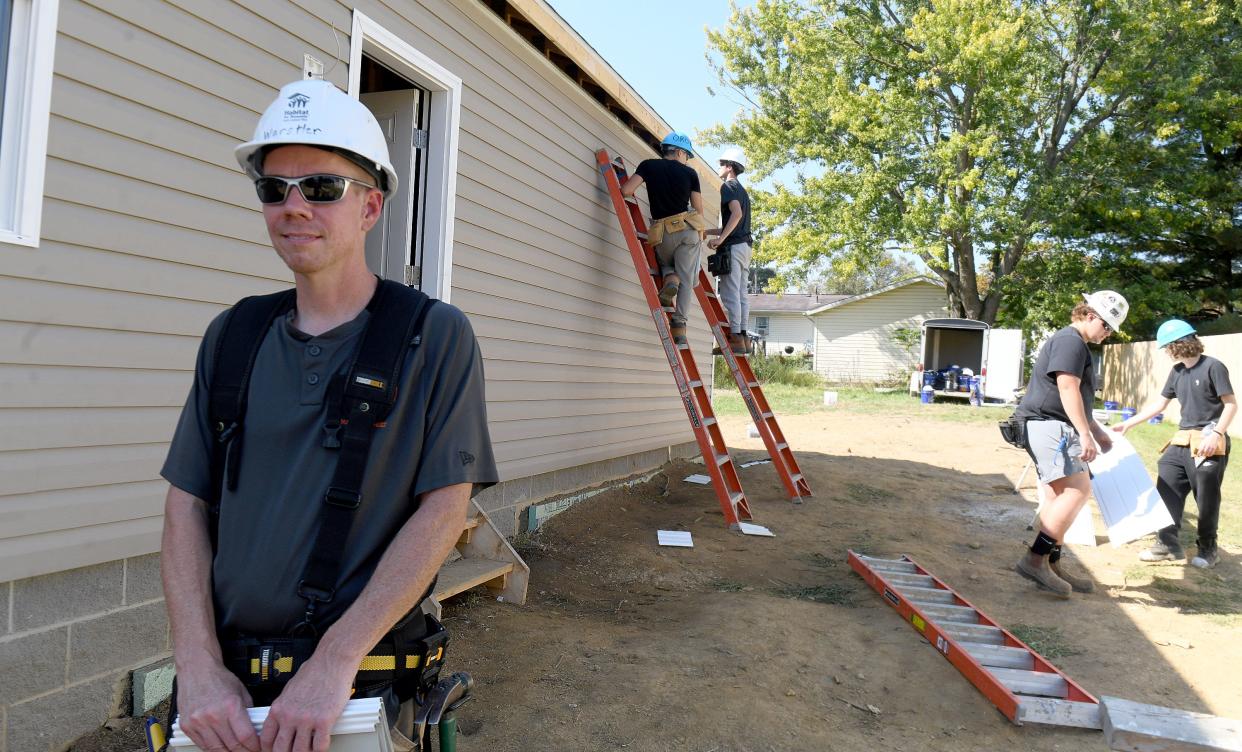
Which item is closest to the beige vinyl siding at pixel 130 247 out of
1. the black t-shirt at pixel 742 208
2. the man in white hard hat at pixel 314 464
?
the man in white hard hat at pixel 314 464

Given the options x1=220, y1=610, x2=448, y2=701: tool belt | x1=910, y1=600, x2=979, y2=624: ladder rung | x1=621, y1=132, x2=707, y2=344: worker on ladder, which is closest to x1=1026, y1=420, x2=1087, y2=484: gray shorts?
x1=910, y1=600, x2=979, y2=624: ladder rung

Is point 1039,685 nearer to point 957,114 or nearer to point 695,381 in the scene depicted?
point 695,381

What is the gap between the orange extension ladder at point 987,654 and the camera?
3.97m

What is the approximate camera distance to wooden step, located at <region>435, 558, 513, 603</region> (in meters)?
4.63

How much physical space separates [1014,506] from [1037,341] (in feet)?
69.8

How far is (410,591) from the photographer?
5.03ft

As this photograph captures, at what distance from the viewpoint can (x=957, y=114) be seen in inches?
1006

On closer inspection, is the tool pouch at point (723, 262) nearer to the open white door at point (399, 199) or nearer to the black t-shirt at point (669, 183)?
the black t-shirt at point (669, 183)

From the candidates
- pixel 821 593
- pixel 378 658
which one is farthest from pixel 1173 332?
pixel 378 658

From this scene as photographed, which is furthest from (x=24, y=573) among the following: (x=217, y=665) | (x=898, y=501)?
(x=898, y=501)

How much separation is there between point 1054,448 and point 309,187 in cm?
561

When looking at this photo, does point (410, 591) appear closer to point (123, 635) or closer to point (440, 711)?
point (440, 711)

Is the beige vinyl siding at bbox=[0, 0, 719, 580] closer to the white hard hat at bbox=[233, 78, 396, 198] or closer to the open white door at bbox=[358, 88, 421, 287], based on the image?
the open white door at bbox=[358, 88, 421, 287]

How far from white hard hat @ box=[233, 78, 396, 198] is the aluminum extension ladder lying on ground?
20.0ft
